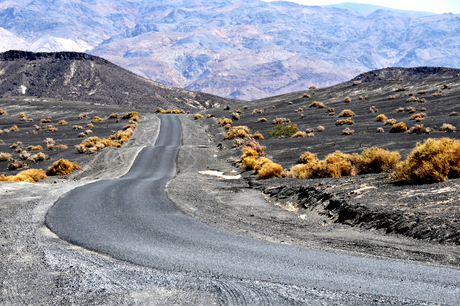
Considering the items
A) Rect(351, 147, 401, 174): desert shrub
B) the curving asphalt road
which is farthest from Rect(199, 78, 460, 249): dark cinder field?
the curving asphalt road

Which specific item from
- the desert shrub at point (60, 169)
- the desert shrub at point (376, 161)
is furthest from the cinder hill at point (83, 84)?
the desert shrub at point (376, 161)

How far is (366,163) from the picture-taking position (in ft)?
54.0

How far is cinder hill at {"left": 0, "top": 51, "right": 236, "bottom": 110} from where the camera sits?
404ft

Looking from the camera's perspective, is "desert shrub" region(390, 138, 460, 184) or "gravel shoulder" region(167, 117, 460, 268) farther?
"desert shrub" region(390, 138, 460, 184)

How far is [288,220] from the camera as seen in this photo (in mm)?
11930

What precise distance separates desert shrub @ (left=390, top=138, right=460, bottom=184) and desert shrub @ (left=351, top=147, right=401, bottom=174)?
266 centimetres

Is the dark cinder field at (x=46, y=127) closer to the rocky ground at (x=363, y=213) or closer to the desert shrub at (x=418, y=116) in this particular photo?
the rocky ground at (x=363, y=213)

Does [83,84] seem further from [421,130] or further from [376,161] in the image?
[376,161]

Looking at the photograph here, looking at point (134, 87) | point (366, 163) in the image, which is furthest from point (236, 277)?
point (134, 87)

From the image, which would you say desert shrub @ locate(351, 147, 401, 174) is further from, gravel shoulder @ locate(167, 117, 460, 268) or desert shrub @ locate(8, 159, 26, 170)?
desert shrub @ locate(8, 159, 26, 170)

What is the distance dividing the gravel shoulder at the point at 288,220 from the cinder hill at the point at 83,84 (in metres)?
106

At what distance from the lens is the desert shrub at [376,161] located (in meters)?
15.6

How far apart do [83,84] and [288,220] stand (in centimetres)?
13327

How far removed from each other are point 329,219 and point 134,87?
132104 millimetres
